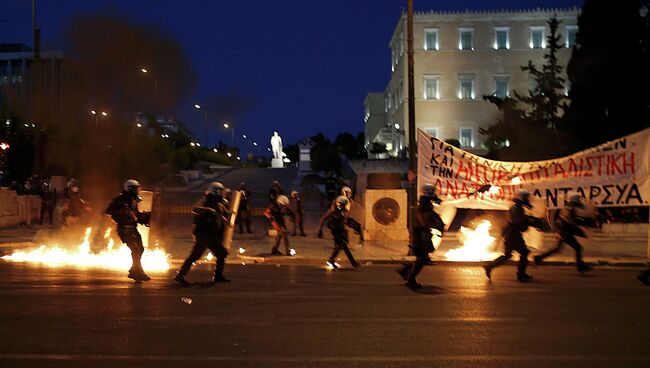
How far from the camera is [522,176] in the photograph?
1733cm

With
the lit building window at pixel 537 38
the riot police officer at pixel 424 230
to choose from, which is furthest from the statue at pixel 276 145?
the riot police officer at pixel 424 230

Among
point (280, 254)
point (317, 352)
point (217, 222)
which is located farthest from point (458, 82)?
point (317, 352)

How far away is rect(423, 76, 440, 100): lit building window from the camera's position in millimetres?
56219

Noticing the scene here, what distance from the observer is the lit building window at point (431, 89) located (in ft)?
184

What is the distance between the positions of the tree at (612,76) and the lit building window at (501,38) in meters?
28.1

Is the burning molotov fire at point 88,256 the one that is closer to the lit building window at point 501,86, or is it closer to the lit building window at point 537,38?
the lit building window at point 501,86

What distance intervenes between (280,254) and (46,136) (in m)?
29.0

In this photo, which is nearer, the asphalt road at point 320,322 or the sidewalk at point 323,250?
the asphalt road at point 320,322

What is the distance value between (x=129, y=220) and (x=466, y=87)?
47863mm

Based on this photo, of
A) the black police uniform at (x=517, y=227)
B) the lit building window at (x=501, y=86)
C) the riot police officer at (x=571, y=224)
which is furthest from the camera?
the lit building window at (x=501, y=86)

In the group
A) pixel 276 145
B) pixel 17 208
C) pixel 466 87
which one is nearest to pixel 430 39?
pixel 466 87

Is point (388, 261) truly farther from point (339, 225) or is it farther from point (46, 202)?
point (46, 202)

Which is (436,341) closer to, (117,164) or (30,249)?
(30,249)

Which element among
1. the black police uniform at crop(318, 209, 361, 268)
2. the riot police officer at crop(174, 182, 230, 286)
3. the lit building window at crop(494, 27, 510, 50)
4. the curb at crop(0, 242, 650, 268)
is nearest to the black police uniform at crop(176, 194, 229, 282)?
the riot police officer at crop(174, 182, 230, 286)
